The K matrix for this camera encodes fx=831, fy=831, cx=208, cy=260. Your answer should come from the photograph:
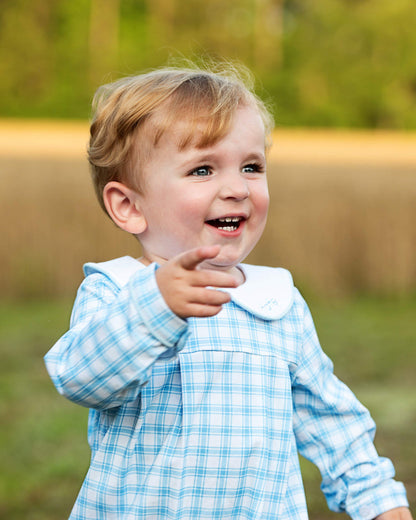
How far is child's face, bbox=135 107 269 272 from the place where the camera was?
152 cm

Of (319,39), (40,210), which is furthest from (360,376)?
(319,39)

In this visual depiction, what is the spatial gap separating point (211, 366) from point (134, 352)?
0.23 m

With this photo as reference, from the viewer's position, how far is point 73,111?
21.2m

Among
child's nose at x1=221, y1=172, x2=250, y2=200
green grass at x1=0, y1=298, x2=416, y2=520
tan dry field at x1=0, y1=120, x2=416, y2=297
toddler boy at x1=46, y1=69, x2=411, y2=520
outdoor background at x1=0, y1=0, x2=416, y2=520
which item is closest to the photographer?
toddler boy at x1=46, y1=69, x2=411, y2=520

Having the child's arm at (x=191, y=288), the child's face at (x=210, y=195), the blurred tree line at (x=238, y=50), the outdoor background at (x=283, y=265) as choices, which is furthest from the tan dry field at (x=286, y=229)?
the blurred tree line at (x=238, y=50)

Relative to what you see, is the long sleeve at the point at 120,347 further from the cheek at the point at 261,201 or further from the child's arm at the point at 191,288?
the cheek at the point at 261,201

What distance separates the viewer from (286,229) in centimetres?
730

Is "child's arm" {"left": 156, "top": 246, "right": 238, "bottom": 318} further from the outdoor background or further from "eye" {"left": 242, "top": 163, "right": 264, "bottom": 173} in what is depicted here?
the outdoor background

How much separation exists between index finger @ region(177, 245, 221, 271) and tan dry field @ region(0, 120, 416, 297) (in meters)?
5.65

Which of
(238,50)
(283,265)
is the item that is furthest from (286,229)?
(238,50)

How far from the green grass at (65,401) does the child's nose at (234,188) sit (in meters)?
1.87

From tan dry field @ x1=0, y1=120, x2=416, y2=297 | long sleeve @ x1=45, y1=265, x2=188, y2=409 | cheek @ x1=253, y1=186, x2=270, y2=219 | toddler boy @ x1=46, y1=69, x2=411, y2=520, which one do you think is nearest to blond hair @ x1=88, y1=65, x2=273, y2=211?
toddler boy @ x1=46, y1=69, x2=411, y2=520

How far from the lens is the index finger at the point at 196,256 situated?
118cm

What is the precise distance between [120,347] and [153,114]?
498mm
